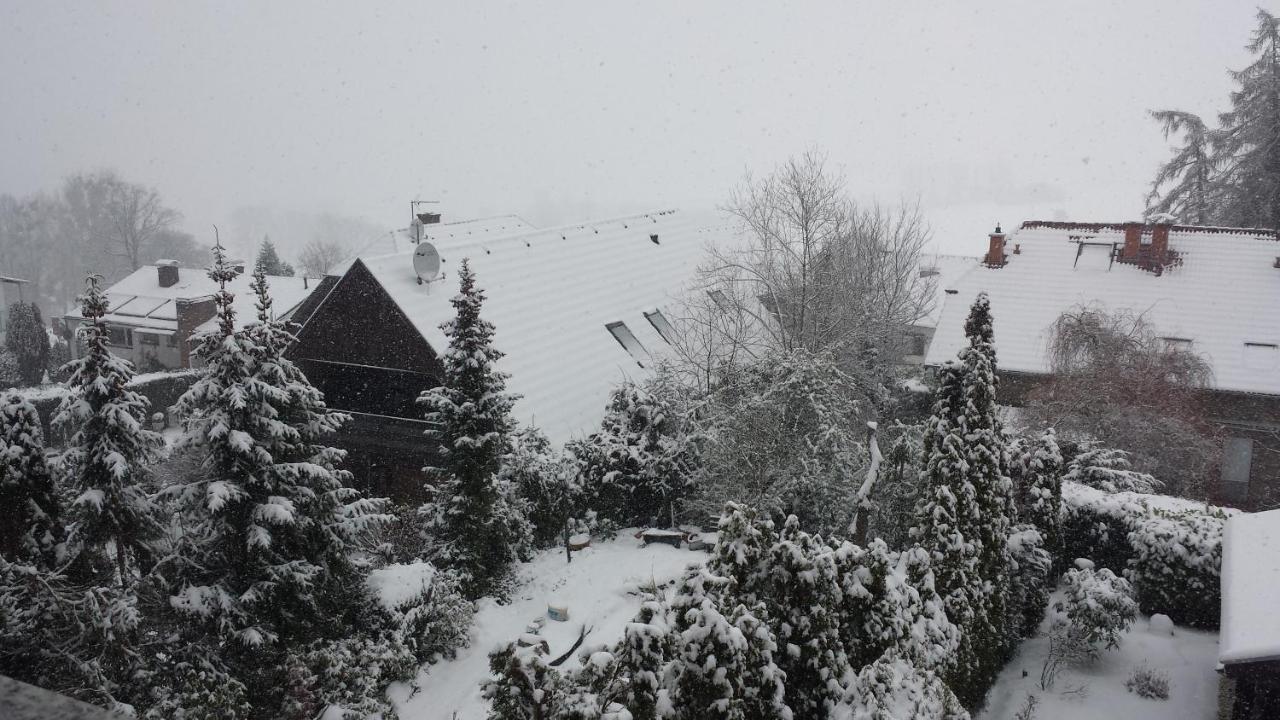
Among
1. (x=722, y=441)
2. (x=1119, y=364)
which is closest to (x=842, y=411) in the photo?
(x=722, y=441)

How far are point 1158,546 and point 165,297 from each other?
40.9 m

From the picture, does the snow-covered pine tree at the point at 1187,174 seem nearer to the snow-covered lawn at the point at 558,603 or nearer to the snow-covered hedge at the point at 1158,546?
the snow-covered hedge at the point at 1158,546

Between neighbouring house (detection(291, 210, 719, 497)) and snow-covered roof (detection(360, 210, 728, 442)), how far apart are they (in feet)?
0.12

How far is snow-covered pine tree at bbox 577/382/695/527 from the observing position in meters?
15.4

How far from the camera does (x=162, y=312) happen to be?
35.3 meters

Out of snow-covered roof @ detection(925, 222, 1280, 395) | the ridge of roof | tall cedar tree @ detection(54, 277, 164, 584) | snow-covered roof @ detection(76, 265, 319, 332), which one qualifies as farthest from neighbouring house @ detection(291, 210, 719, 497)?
snow-covered roof @ detection(76, 265, 319, 332)

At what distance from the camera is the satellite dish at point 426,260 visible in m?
17.0

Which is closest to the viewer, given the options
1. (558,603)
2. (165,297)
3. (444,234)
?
(558,603)

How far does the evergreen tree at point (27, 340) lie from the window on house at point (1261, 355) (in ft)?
146

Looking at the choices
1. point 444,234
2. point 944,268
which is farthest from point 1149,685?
point 944,268

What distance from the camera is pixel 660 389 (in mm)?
16828

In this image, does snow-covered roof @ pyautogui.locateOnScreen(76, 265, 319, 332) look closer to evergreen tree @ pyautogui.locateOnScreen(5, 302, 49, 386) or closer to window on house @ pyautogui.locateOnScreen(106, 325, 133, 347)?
window on house @ pyautogui.locateOnScreen(106, 325, 133, 347)

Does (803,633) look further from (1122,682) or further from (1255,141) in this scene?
(1255,141)

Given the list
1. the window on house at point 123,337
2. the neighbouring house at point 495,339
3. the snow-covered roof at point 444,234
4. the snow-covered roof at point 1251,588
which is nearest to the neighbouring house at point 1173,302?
the snow-covered roof at point 1251,588
